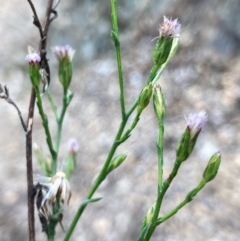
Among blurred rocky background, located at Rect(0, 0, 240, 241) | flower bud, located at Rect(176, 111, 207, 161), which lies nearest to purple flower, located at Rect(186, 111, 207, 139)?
flower bud, located at Rect(176, 111, 207, 161)

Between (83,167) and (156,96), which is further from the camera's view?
(83,167)

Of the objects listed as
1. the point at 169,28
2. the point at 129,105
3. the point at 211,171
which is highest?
the point at 129,105

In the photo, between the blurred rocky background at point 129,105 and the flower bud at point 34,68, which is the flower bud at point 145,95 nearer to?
the flower bud at point 34,68

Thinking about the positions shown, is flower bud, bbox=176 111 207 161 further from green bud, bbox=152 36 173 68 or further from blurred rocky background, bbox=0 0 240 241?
blurred rocky background, bbox=0 0 240 241

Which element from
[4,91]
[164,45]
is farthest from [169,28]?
[4,91]

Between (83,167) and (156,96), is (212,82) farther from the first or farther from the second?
(156,96)

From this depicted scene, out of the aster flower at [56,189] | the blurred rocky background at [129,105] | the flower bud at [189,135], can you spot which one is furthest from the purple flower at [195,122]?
the blurred rocky background at [129,105]

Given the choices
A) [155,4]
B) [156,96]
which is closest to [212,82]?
[155,4]

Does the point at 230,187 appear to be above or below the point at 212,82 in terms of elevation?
below

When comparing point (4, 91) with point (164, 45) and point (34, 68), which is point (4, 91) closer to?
point (34, 68)
